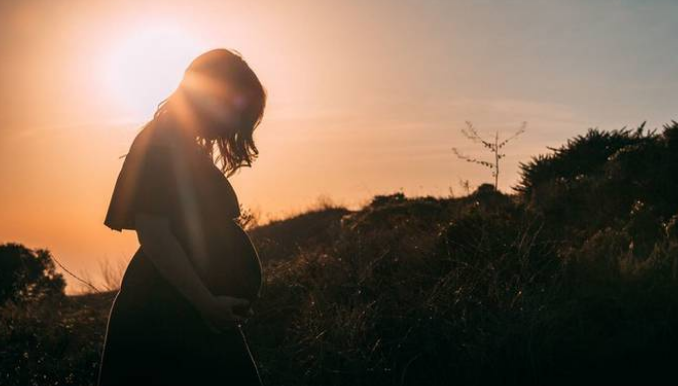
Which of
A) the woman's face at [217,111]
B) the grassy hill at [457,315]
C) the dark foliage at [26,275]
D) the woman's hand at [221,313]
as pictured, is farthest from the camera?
the dark foliage at [26,275]

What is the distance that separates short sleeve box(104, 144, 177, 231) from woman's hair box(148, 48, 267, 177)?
0.23 metres

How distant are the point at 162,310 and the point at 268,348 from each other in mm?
4401

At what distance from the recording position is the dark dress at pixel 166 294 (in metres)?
3.01

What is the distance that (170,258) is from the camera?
2.86 metres

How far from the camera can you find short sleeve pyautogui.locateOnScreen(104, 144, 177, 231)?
115 inches

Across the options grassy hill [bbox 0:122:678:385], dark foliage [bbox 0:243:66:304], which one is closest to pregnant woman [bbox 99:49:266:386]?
grassy hill [bbox 0:122:678:385]

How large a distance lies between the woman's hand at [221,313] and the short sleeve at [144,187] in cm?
40

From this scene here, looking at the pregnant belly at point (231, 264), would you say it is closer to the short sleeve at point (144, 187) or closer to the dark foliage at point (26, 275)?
the short sleeve at point (144, 187)

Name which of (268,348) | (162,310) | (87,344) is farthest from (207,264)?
(87,344)

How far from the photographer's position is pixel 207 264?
319 centimetres

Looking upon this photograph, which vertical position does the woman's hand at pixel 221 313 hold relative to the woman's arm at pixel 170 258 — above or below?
below

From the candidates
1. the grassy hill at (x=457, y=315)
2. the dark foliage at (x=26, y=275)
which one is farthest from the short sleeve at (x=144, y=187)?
the dark foliage at (x=26, y=275)

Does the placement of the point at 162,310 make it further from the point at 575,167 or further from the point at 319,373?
the point at 575,167

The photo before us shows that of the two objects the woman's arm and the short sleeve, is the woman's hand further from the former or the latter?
the short sleeve
